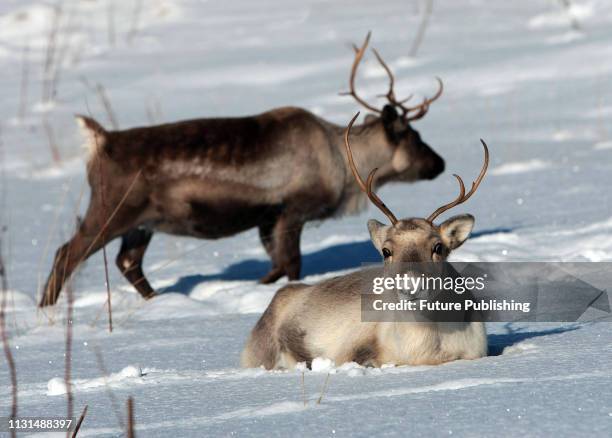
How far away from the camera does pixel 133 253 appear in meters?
8.02

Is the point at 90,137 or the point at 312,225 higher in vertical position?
the point at 90,137

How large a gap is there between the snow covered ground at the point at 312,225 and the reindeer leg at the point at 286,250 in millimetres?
361

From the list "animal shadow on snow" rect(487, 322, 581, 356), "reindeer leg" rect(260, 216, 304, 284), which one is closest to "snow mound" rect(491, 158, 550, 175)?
"reindeer leg" rect(260, 216, 304, 284)

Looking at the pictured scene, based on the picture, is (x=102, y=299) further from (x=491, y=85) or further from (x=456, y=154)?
(x=491, y=85)

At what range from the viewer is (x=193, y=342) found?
562cm

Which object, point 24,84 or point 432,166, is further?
point 24,84

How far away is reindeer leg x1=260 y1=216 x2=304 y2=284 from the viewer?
788cm

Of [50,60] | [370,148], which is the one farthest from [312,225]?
[50,60]

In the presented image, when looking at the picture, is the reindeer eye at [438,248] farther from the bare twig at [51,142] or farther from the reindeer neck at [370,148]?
the bare twig at [51,142]

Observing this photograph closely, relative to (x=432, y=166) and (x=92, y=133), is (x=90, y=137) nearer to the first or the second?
(x=92, y=133)

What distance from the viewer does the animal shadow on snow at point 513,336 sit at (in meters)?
4.91

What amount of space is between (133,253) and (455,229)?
145 inches

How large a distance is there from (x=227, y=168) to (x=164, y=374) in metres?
3.14

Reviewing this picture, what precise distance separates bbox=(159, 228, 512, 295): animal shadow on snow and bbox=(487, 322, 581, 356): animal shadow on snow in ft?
9.44
